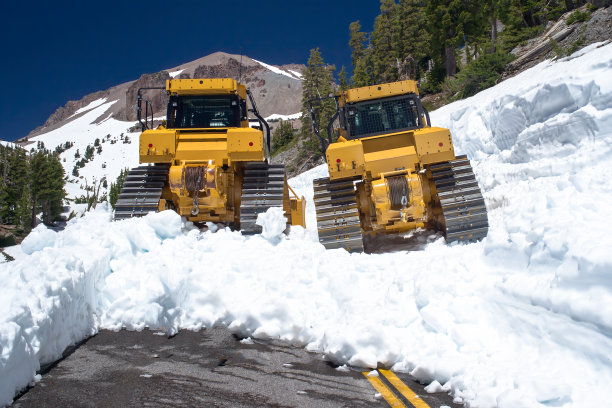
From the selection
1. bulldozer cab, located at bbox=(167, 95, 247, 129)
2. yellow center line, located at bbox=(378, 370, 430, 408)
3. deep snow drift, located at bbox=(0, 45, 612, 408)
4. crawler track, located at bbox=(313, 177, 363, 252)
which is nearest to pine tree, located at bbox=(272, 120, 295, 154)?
bulldozer cab, located at bbox=(167, 95, 247, 129)

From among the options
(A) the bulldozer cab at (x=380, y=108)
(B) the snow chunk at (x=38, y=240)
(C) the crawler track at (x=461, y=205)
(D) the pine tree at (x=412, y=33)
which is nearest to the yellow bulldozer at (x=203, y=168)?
(A) the bulldozer cab at (x=380, y=108)

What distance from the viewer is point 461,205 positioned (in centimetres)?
848

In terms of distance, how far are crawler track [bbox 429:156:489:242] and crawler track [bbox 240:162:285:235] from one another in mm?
3052

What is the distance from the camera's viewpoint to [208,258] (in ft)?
21.2

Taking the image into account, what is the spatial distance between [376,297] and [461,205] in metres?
3.88

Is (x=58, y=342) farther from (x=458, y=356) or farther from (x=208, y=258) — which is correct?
(x=458, y=356)

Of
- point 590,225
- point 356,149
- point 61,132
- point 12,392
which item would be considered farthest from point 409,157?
point 61,132

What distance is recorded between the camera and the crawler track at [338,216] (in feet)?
28.2

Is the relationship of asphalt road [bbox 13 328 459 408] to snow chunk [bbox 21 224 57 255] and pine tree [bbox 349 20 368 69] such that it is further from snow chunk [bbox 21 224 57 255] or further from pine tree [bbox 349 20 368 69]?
pine tree [bbox 349 20 368 69]

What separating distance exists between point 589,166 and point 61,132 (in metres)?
210

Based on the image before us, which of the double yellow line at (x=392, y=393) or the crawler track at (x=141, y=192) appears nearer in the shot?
the double yellow line at (x=392, y=393)

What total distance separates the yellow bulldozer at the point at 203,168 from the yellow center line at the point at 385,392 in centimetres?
540

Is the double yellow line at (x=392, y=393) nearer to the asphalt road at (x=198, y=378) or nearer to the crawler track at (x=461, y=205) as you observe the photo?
the asphalt road at (x=198, y=378)

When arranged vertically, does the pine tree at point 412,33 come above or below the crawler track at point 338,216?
above
